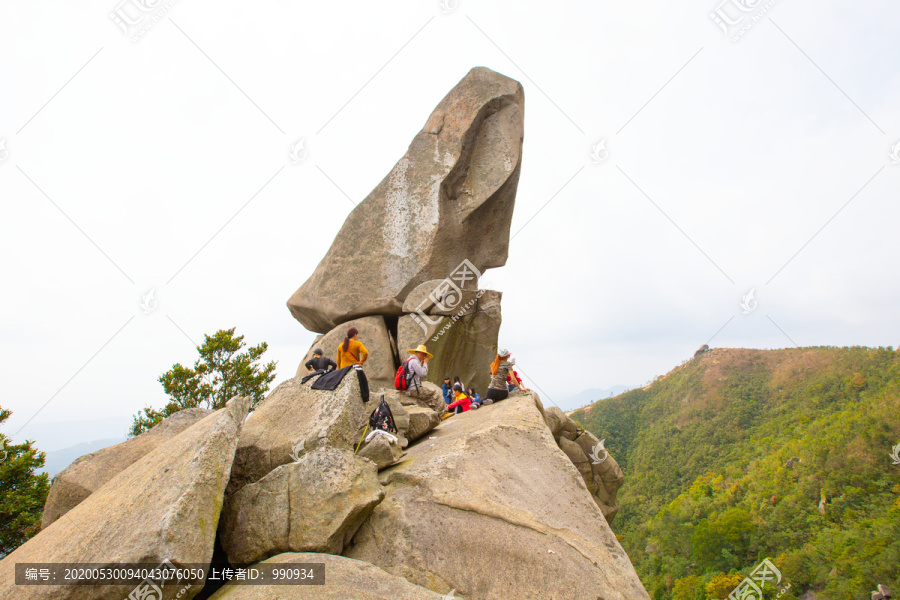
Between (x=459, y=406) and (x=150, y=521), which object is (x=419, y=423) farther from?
(x=150, y=521)

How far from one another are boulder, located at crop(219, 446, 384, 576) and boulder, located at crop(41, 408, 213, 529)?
95.8 inches

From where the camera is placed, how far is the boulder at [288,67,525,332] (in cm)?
1338

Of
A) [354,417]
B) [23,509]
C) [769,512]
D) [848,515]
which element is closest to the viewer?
[354,417]

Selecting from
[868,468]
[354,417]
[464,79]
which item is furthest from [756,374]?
[354,417]

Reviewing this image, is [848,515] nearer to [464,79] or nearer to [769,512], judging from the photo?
[769,512]

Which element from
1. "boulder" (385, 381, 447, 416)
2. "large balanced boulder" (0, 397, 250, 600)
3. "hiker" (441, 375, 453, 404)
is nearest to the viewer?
"large balanced boulder" (0, 397, 250, 600)

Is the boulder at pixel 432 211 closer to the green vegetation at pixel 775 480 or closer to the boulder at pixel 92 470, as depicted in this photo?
the boulder at pixel 92 470

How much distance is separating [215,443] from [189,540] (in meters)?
0.91

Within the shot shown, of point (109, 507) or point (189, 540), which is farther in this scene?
point (109, 507)

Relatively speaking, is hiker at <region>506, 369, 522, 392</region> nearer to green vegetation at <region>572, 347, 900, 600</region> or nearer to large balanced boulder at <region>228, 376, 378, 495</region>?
large balanced boulder at <region>228, 376, 378, 495</region>

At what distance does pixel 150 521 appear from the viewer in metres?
4.21

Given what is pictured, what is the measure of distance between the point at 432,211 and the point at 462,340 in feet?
11.2

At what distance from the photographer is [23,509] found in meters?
13.5

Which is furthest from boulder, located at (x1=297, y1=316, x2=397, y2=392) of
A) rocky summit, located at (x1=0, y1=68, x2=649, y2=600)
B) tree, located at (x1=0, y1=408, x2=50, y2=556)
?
tree, located at (x1=0, y1=408, x2=50, y2=556)
